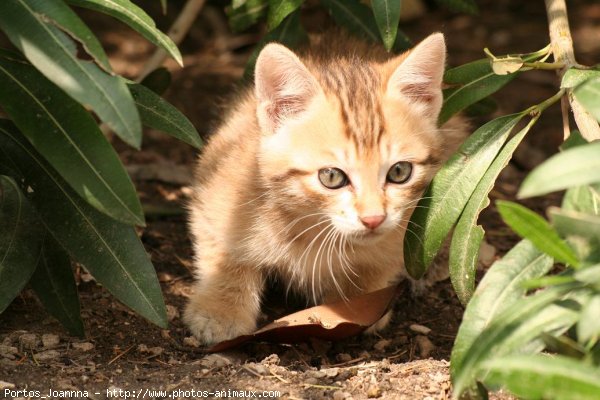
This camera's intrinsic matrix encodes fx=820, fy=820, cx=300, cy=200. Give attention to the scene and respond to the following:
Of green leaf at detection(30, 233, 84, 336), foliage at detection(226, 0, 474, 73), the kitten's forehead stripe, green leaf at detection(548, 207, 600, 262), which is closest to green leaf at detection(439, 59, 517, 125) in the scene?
the kitten's forehead stripe

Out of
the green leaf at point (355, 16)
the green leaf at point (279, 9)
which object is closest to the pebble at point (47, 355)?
the green leaf at point (279, 9)

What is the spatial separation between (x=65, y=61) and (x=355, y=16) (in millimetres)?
1907

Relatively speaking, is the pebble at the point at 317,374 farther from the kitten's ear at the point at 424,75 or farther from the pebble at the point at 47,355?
the kitten's ear at the point at 424,75

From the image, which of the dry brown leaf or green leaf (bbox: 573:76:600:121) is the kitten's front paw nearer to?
the dry brown leaf

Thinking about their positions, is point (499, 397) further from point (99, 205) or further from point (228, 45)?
point (228, 45)

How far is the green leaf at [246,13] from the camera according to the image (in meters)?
3.77

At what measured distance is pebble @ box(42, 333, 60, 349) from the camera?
293 cm

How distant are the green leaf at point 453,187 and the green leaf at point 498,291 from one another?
49 cm

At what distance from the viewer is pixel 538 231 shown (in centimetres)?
212

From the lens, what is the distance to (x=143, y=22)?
2.57 metres

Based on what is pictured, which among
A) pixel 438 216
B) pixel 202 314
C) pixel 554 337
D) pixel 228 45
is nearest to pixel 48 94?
pixel 202 314

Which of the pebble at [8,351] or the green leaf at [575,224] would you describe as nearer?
the green leaf at [575,224]

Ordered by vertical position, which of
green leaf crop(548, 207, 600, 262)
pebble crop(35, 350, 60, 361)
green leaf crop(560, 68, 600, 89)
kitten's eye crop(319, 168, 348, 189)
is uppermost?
green leaf crop(560, 68, 600, 89)

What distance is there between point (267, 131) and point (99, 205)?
877 millimetres
